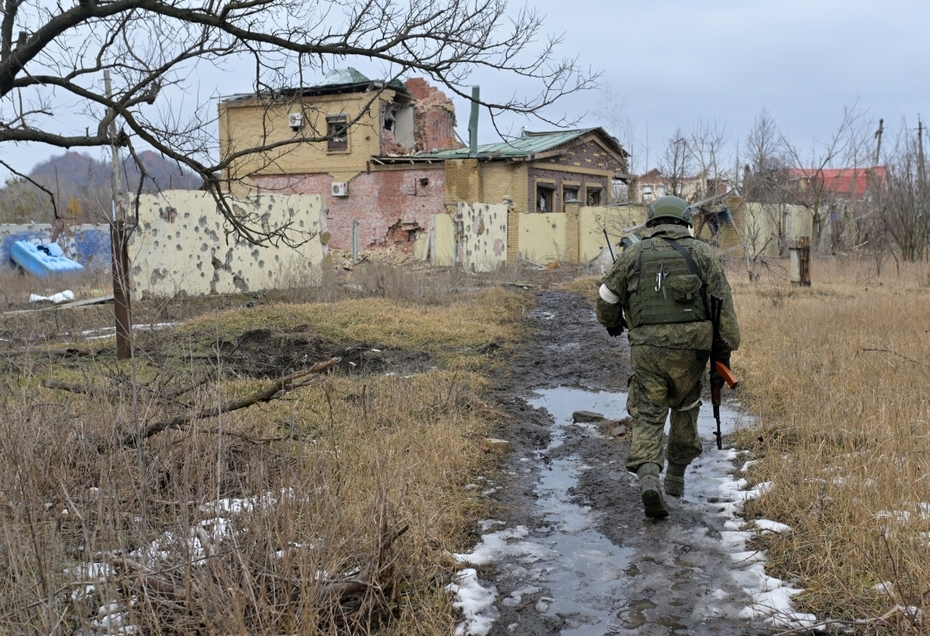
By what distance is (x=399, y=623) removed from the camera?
3129mm

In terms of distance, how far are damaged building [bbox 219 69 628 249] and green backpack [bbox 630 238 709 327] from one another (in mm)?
22317

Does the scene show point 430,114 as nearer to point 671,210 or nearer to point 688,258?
point 671,210

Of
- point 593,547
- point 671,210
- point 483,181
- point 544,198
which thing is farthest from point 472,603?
point 544,198

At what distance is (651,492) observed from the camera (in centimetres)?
438

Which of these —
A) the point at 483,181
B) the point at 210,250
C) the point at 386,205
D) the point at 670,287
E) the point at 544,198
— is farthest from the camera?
the point at 544,198

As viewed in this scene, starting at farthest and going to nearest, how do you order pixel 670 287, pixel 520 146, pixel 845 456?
pixel 520 146
pixel 670 287
pixel 845 456

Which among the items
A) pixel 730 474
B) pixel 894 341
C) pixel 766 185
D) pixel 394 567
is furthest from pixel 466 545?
pixel 766 185

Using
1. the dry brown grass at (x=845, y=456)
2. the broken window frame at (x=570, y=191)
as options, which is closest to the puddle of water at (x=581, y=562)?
the dry brown grass at (x=845, y=456)

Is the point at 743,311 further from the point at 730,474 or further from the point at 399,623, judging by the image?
the point at 399,623

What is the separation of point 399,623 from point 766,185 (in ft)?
91.1

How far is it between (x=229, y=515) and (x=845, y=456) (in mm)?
3376

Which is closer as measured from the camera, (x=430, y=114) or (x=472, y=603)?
(x=472, y=603)

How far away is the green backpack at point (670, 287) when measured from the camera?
4676 mm

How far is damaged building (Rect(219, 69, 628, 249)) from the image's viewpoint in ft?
91.2
